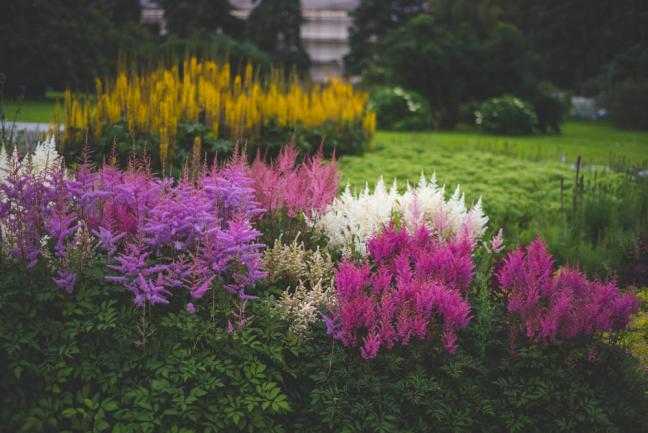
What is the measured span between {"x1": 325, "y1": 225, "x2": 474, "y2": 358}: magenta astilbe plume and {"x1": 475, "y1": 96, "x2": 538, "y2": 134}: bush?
706 inches

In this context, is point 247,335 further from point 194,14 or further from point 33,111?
point 194,14

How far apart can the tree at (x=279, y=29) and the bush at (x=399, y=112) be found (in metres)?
25.2

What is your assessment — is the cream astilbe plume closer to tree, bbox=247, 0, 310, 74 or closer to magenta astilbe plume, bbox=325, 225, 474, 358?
magenta astilbe plume, bbox=325, 225, 474, 358

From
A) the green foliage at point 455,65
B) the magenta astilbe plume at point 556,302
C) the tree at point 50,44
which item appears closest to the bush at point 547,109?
the green foliage at point 455,65

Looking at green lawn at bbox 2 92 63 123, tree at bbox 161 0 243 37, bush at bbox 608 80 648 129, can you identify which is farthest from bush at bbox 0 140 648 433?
tree at bbox 161 0 243 37

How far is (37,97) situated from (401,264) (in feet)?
67.9

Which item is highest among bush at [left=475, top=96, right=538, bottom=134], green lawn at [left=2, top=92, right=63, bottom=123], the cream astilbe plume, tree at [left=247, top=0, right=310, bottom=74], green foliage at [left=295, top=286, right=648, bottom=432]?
tree at [left=247, top=0, right=310, bottom=74]

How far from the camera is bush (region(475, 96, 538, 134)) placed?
20.5 m

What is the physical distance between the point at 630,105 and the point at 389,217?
74.9 feet

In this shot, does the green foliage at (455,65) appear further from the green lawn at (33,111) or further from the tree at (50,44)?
the green lawn at (33,111)

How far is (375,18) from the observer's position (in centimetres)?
4781

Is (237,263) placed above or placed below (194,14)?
below

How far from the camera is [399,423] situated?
299 centimetres

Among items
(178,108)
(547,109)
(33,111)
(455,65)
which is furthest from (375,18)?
(178,108)
